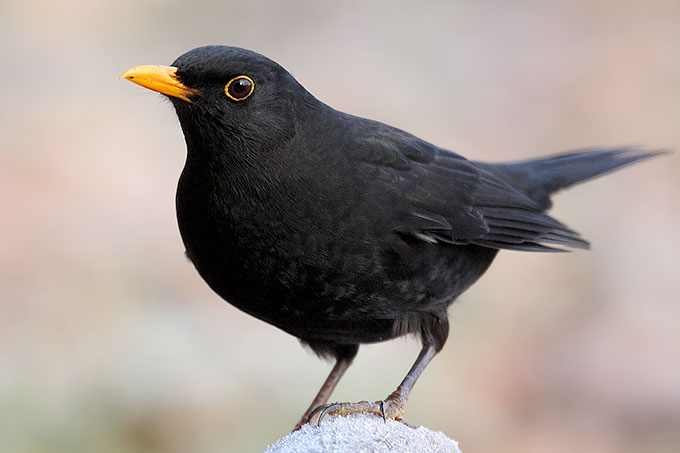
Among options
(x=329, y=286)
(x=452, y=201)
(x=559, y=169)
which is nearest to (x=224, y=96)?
(x=329, y=286)

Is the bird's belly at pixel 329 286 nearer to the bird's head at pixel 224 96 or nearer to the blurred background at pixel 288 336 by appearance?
the bird's head at pixel 224 96

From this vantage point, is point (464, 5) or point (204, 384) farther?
point (464, 5)

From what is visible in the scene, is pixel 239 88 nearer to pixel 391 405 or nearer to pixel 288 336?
pixel 391 405

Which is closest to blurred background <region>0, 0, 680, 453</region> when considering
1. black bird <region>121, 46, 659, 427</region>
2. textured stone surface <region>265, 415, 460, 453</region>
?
black bird <region>121, 46, 659, 427</region>

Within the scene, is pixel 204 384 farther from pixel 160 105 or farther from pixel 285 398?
pixel 160 105

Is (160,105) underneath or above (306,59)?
underneath

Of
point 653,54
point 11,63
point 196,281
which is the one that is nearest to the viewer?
point 196,281

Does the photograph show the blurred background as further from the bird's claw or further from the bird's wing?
the bird's claw

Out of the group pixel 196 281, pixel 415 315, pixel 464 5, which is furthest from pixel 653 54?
pixel 415 315
